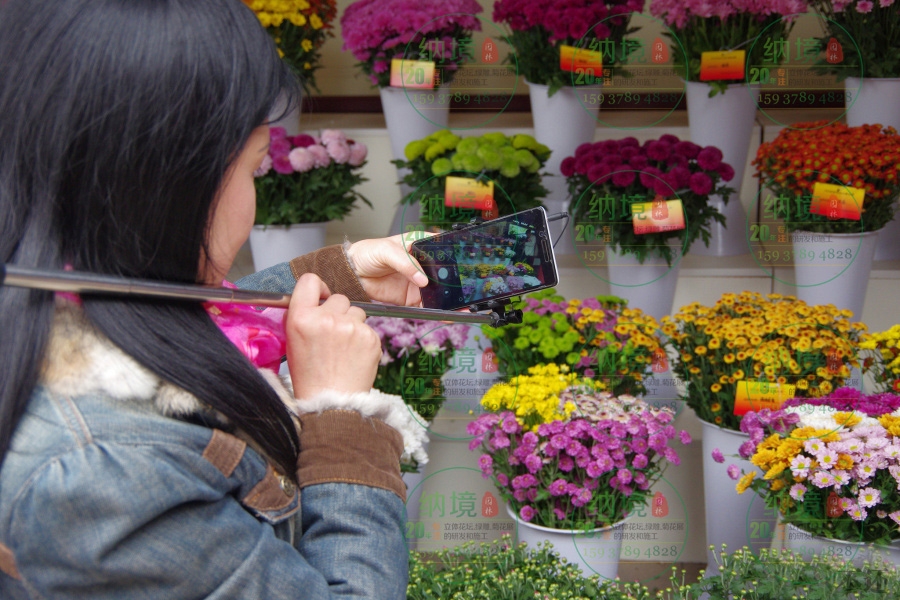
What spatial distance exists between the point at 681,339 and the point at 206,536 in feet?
5.00

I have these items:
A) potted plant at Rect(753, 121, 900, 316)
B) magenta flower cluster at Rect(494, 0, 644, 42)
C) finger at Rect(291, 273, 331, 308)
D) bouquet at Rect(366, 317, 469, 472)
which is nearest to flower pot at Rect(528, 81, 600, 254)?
magenta flower cluster at Rect(494, 0, 644, 42)

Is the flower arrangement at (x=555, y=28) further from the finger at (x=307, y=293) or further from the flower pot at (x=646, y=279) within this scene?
the finger at (x=307, y=293)

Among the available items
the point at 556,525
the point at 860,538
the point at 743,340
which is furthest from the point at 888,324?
the point at 556,525

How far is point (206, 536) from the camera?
576 mm

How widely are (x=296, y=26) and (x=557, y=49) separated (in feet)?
2.95

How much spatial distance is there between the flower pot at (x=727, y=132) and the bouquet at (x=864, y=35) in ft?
0.82

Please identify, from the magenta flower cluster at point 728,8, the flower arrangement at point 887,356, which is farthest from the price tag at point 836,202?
the magenta flower cluster at point 728,8

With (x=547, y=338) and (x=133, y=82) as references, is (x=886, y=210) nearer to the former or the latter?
(x=547, y=338)

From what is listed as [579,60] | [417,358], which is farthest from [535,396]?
[579,60]

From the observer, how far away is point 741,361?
1828 millimetres

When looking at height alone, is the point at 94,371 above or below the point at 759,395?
above

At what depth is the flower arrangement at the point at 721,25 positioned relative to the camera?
91.3 inches

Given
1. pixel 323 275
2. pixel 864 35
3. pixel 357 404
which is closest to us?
pixel 357 404

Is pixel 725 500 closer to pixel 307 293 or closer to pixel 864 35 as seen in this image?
Result: pixel 864 35
